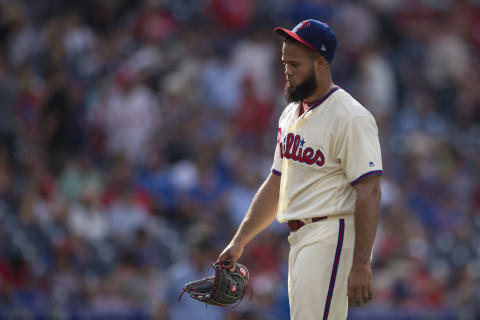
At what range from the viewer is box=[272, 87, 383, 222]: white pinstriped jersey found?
171 inches

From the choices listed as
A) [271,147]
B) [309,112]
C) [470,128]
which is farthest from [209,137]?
[309,112]

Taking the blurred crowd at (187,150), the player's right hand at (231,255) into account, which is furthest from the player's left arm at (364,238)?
the blurred crowd at (187,150)

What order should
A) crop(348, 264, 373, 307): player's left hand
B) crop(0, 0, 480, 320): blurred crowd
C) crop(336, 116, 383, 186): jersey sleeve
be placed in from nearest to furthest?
crop(348, 264, 373, 307): player's left hand
crop(336, 116, 383, 186): jersey sleeve
crop(0, 0, 480, 320): blurred crowd

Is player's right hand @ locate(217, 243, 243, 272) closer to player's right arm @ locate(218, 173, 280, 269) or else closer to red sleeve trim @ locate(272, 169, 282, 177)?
player's right arm @ locate(218, 173, 280, 269)

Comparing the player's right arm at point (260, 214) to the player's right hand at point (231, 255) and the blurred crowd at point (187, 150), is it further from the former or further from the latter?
the blurred crowd at point (187, 150)

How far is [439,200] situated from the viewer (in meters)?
11.8

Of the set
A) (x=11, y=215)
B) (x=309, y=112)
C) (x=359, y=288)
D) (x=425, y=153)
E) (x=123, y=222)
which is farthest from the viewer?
(x=425, y=153)

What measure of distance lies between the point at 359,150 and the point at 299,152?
0.38 meters

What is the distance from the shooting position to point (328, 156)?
14.6 feet

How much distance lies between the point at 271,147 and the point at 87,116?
2.47 metres

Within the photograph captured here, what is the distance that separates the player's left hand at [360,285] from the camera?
13.8ft

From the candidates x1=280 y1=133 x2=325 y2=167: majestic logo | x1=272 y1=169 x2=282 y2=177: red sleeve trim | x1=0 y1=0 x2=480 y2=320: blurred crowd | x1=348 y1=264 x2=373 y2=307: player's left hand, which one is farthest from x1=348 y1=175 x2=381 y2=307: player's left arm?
x1=0 y1=0 x2=480 y2=320: blurred crowd

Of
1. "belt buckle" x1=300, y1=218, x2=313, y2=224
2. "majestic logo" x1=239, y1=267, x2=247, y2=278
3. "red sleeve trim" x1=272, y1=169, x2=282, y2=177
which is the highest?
"red sleeve trim" x1=272, y1=169, x2=282, y2=177

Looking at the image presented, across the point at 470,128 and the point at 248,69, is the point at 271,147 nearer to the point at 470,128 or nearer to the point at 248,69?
the point at 248,69
